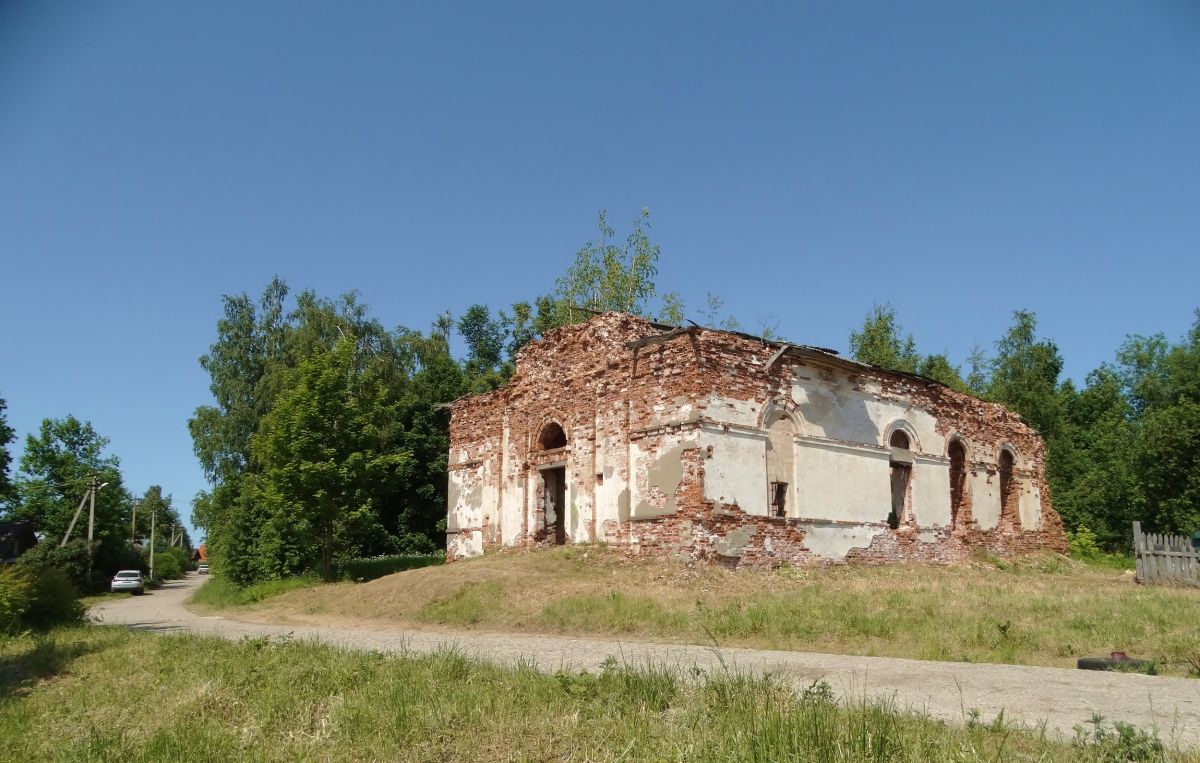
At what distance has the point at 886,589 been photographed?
16562mm

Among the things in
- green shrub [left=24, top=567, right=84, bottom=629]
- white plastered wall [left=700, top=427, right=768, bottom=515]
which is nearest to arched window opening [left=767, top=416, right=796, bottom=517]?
white plastered wall [left=700, top=427, right=768, bottom=515]

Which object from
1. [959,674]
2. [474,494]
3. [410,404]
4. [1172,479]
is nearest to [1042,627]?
[959,674]

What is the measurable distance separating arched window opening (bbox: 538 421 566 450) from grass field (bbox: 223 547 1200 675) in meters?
3.78

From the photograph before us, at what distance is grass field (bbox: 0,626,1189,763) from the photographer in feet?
16.6

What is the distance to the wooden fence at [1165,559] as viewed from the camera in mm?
17719

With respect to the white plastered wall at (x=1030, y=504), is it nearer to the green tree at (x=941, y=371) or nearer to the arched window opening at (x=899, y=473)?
→ the arched window opening at (x=899, y=473)

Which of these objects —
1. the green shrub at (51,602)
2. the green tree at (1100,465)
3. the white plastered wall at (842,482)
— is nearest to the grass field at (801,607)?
the white plastered wall at (842,482)

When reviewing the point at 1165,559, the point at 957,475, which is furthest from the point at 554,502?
the point at 1165,559

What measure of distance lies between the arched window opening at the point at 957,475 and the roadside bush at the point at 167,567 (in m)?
63.4

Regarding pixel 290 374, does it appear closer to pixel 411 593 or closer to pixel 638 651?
pixel 411 593

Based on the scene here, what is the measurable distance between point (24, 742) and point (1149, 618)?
1353cm

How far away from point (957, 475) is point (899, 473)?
370 centimetres

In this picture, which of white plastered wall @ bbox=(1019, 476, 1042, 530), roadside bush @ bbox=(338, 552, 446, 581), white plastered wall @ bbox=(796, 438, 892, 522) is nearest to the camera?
white plastered wall @ bbox=(796, 438, 892, 522)

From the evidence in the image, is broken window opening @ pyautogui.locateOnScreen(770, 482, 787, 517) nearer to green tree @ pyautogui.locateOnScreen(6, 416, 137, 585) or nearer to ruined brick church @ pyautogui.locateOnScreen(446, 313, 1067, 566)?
ruined brick church @ pyautogui.locateOnScreen(446, 313, 1067, 566)
